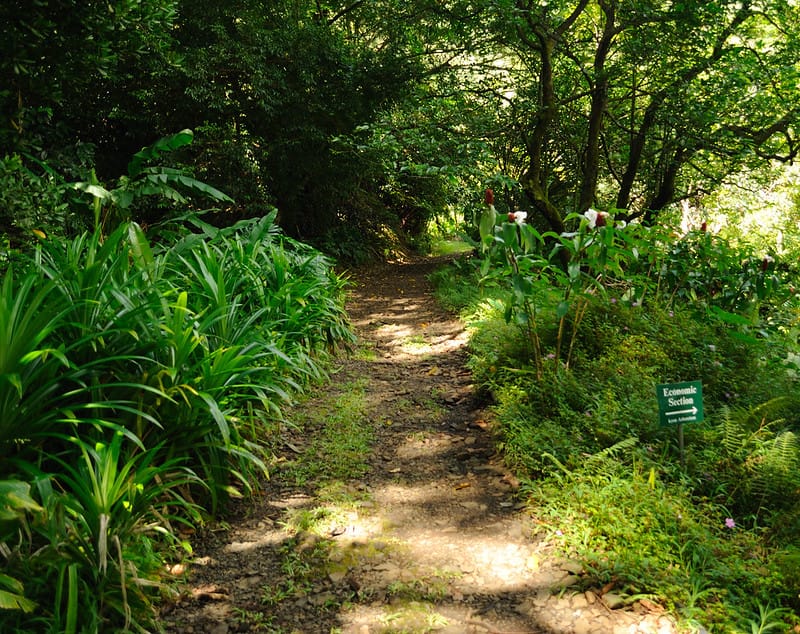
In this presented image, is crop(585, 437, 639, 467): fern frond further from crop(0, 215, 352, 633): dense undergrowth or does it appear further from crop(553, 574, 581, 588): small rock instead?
crop(0, 215, 352, 633): dense undergrowth

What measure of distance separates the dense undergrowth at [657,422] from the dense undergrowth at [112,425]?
1724mm

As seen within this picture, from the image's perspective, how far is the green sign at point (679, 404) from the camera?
9.86ft

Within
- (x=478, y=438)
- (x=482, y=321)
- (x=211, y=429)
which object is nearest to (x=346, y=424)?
(x=478, y=438)

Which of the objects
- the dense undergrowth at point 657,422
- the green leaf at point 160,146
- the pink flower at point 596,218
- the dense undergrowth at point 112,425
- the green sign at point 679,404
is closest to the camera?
the dense undergrowth at point 112,425

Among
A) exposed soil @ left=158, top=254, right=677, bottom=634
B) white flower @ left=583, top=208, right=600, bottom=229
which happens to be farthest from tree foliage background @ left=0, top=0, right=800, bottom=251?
exposed soil @ left=158, top=254, right=677, bottom=634

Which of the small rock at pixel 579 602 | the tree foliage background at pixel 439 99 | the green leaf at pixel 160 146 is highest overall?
the tree foliage background at pixel 439 99

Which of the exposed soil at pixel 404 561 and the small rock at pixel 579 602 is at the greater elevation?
the exposed soil at pixel 404 561

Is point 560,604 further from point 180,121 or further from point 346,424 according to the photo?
point 180,121

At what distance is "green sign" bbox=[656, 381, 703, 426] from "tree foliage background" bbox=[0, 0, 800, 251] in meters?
4.16

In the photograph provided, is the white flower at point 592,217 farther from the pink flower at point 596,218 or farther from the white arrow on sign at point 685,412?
the white arrow on sign at point 685,412

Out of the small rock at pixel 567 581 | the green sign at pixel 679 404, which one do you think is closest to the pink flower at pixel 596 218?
the green sign at pixel 679 404

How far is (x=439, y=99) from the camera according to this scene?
29.7 feet

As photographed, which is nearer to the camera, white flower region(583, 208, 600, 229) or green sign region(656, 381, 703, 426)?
green sign region(656, 381, 703, 426)

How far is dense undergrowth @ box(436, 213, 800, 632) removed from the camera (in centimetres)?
239
